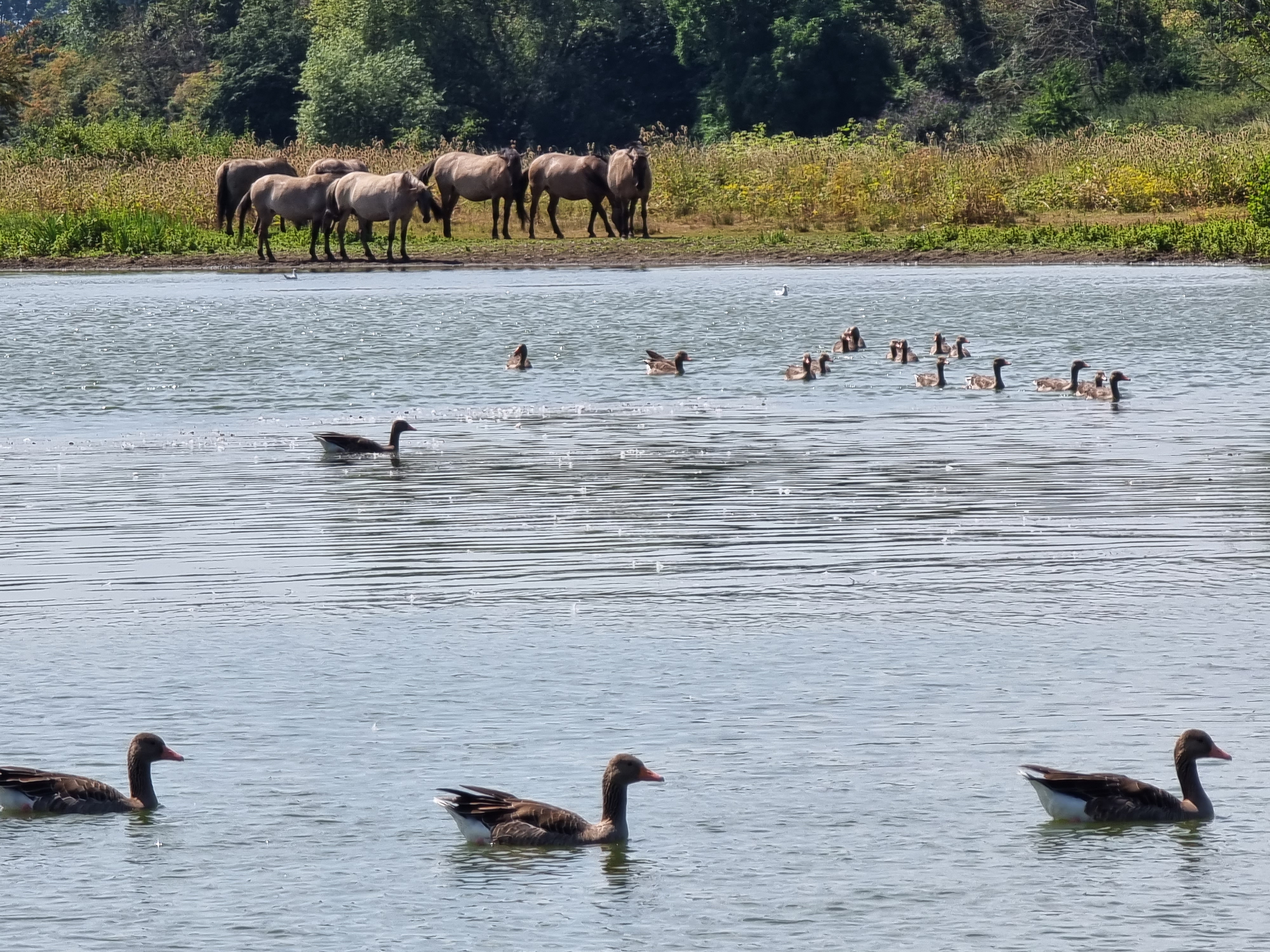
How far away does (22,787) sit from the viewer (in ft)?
33.5

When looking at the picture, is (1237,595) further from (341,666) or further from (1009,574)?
(341,666)

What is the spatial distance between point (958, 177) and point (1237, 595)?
34.7m

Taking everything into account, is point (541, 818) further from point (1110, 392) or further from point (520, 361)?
point (520, 361)

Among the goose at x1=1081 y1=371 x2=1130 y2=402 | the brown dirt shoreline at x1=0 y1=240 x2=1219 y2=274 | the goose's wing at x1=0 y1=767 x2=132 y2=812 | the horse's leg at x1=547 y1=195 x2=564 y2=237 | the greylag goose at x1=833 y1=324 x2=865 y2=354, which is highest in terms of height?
the horse's leg at x1=547 y1=195 x2=564 y2=237

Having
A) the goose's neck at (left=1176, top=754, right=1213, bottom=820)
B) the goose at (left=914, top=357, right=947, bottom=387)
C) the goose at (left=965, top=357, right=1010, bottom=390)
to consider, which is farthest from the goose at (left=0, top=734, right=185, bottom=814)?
the goose at (left=914, top=357, right=947, bottom=387)

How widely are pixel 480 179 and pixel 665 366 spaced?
844 inches

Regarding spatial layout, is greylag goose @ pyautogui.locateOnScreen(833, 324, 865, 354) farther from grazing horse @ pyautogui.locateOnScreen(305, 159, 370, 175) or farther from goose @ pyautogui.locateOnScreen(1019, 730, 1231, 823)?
grazing horse @ pyautogui.locateOnScreen(305, 159, 370, 175)

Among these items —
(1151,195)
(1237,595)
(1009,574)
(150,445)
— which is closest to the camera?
(1237,595)

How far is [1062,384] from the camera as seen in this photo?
2581 cm

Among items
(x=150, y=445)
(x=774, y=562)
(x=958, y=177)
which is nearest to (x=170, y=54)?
(x=958, y=177)

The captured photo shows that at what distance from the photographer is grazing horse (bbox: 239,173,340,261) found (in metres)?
46.5

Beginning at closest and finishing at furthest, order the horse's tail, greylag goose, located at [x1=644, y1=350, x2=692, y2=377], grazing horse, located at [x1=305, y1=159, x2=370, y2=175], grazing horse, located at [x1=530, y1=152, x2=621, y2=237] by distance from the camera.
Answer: greylag goose, located at [x1=644, y1=350, x2=692, y2=377] < grazing horse, located at [x1=530, y1=152, x2=621, y2=237] < grazing horse, located at [x1=305, y1=159, x2=370, y2=175] < the horse's tail

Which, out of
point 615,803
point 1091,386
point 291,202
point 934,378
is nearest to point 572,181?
point 291,202

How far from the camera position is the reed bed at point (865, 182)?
155 ft
